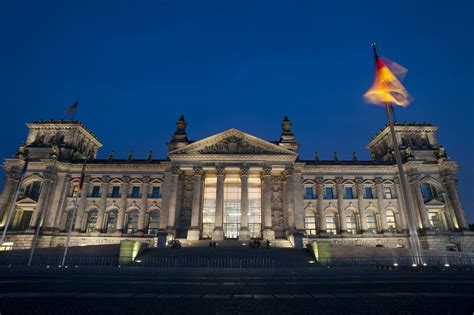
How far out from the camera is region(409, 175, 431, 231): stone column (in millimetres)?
42900

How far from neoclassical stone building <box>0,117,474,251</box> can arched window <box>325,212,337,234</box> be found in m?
0.17

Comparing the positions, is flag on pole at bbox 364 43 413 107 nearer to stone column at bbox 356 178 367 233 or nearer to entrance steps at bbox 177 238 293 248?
entrance steps at bbox 177 238 293 248

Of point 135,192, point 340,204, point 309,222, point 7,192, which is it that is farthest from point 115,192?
point 340,204

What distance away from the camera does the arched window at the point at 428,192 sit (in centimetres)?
4613

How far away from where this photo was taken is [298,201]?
42.7 meters

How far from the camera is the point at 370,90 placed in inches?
945

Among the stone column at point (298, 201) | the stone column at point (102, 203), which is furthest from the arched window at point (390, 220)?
the stone column at point (102, 203)

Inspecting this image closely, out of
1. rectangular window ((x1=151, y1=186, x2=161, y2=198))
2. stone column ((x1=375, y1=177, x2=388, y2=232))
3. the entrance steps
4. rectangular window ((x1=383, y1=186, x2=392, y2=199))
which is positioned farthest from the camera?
rectangular window ((x1=151, y1=186, x2=161, y2=198))

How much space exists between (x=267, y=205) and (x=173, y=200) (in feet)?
48.0

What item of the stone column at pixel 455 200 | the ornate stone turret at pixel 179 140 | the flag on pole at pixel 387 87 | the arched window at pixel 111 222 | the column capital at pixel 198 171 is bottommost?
the arched window at pixel 111 222

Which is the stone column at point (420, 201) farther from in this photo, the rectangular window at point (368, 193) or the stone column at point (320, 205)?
the stone column at point (320, 205)

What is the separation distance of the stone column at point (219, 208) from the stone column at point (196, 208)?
8.96ft

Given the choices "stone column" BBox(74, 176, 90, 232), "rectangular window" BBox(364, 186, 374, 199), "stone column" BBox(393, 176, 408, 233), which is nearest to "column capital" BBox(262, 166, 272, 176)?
"rectangular window" BBox(364, 186, 374, 199)

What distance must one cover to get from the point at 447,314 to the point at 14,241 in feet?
178
